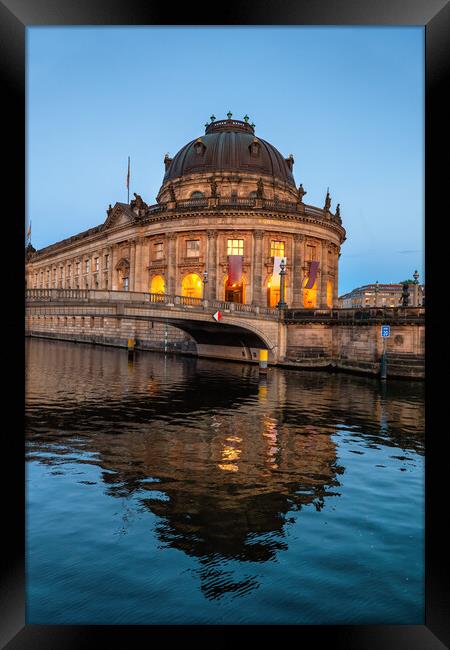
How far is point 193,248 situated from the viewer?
50.3 m

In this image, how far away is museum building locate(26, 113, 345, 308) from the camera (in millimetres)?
48281

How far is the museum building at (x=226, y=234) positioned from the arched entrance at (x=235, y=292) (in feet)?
0.35

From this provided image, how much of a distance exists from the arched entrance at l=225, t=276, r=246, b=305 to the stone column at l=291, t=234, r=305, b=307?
17.5ft

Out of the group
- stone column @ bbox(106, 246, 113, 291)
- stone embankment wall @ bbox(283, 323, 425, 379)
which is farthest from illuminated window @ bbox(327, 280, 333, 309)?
stone column @ bbox(106, 246, 113, 291)

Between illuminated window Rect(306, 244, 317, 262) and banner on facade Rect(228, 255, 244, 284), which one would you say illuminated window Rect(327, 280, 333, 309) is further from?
banner on facade Rect(228, 255, 244, 284)

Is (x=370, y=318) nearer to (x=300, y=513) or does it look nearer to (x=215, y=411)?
(x=215, y=411)

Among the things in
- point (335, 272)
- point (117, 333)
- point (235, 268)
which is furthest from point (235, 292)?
point (117, 333)

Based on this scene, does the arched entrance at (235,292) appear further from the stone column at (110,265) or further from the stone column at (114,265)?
the stone column at (110,265)

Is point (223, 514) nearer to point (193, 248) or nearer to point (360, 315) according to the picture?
point (360, 315)

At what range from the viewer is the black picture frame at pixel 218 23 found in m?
2.93

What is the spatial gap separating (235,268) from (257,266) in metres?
2.25
